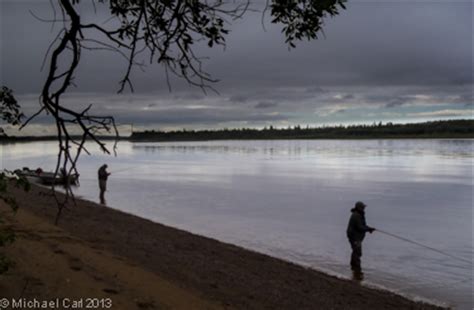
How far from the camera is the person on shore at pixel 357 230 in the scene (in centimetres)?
1341

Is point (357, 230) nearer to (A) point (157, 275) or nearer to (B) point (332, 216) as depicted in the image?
(A) point (157, 275)

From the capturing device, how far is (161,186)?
3966cm


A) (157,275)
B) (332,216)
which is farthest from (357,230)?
(332,216)

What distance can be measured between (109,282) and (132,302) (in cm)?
84

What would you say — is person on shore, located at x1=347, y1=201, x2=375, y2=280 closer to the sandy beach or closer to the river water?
the river water

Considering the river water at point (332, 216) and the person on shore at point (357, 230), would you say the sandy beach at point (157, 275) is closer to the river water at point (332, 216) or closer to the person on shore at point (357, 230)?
the person on shore at point (357, 230)

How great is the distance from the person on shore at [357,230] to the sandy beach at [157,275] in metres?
1.62

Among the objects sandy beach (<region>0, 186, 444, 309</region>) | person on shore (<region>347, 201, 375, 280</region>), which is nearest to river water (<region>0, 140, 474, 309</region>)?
person on shore (<region>347, 201, 375, 280</region>)

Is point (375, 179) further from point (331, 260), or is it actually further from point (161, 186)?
point (331, 260)

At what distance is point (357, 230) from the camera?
13648 mm

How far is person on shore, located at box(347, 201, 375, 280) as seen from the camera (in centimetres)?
1341

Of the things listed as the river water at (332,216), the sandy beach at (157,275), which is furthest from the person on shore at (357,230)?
the sandy beach at (157,275)

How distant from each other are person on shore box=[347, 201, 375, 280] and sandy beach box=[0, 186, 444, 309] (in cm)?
162

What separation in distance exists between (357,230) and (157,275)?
655cm
